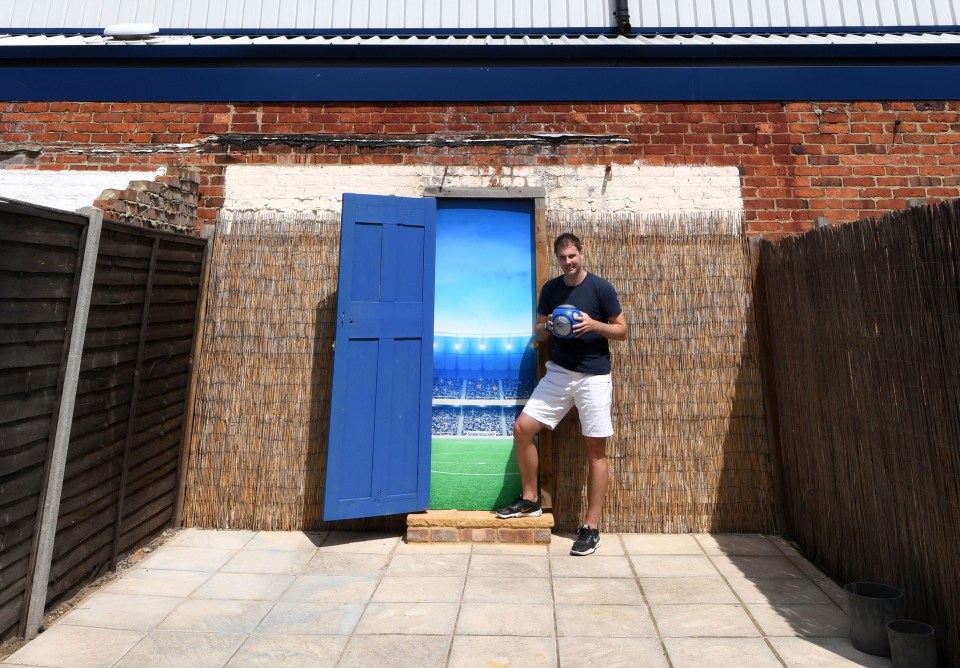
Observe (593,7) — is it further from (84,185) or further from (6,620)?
(6,620)

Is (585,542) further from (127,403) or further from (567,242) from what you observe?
(127,403)

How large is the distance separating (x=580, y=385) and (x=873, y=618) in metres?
1.61

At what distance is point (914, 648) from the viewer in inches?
73.7

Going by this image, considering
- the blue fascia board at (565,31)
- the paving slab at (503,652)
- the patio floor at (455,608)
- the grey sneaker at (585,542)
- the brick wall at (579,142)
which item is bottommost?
the paving slab at (503,652)

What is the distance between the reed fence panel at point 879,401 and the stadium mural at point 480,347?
157 cm

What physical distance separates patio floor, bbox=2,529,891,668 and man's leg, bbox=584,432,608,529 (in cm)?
21

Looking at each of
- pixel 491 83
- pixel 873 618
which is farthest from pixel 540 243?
pixel 873 618

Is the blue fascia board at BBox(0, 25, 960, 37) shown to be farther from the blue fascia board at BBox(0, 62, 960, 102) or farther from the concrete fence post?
the concrete fence post

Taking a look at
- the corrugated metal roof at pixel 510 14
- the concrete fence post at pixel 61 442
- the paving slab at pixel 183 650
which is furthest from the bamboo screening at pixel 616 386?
the corrugated metal roof at pixel 510 14

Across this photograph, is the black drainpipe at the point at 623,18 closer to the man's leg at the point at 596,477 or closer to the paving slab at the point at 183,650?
the man's leg at the point at 596,477

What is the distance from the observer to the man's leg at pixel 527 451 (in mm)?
3223

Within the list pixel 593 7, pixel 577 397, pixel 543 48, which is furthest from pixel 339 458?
pixel 593 7

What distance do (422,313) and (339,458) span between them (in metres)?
0.98

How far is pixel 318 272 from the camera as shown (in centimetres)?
354
